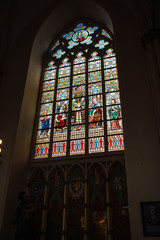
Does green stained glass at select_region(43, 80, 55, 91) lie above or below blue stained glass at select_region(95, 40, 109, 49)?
below

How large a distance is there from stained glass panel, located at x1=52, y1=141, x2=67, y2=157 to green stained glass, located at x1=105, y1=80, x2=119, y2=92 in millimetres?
2317

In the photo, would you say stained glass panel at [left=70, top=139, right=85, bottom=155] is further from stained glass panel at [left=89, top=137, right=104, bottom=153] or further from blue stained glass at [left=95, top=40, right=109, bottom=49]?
blue stained glass at [left=95, top=40, right=109, bottom=49]

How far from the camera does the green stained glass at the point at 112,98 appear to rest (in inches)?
290

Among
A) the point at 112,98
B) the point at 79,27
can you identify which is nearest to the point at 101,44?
the point at 79,27

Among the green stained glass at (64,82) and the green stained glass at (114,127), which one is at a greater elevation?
the green stained glass at (64,82)

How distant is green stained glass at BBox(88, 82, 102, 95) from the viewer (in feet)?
25.6

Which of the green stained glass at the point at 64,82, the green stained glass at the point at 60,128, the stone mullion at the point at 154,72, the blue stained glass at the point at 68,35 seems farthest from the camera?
the blue stained glass at the point at 68,35

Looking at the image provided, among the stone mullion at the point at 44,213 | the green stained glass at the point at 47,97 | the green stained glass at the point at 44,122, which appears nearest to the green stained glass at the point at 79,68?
the green stained glass at the point at 47,97

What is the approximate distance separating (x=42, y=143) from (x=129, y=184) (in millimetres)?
3200

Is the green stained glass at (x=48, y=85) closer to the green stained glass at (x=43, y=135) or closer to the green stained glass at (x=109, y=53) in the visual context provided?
the green stained glass at (x=43, y=135)

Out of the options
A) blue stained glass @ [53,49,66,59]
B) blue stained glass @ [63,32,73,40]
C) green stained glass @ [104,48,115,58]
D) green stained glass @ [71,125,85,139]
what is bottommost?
green stained glass @ [71,125,85,139]

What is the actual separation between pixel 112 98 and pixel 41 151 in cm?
283

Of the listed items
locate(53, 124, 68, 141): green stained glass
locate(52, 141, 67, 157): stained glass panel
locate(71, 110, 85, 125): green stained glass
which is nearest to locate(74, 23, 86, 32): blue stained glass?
locate(71, 110, 85, 125): green stained glass

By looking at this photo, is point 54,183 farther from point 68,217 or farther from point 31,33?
point 31,33
